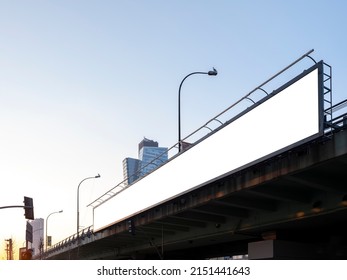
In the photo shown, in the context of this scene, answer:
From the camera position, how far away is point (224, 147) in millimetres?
22766

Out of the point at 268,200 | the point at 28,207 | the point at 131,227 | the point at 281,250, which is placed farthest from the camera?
the point at 131,227

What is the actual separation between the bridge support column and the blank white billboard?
5705mm

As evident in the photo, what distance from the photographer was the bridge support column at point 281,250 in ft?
86.9

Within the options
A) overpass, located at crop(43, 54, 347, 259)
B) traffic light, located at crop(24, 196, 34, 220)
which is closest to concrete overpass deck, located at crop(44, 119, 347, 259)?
overpass, located at crop(43, 54, 347, 259)

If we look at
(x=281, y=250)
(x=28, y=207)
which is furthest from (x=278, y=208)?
(x=28, y=207)

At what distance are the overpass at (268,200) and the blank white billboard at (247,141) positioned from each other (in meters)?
0.08

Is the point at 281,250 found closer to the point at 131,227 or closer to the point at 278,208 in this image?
the point at 278,208

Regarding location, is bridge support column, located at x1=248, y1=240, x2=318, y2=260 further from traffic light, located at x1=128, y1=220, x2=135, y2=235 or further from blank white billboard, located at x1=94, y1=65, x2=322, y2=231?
traffic light, located at x1=128, y1=220, x2=135, y2=235

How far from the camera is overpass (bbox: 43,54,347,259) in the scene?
16.9m

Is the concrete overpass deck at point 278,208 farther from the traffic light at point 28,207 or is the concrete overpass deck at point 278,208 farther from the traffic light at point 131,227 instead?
the traffic light at point 28,207

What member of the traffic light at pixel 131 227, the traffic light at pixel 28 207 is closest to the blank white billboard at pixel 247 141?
the traffic light at pixel 131 227

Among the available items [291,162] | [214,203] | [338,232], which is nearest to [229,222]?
[214,203]

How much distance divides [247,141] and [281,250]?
9.08m

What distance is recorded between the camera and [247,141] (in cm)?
2064
